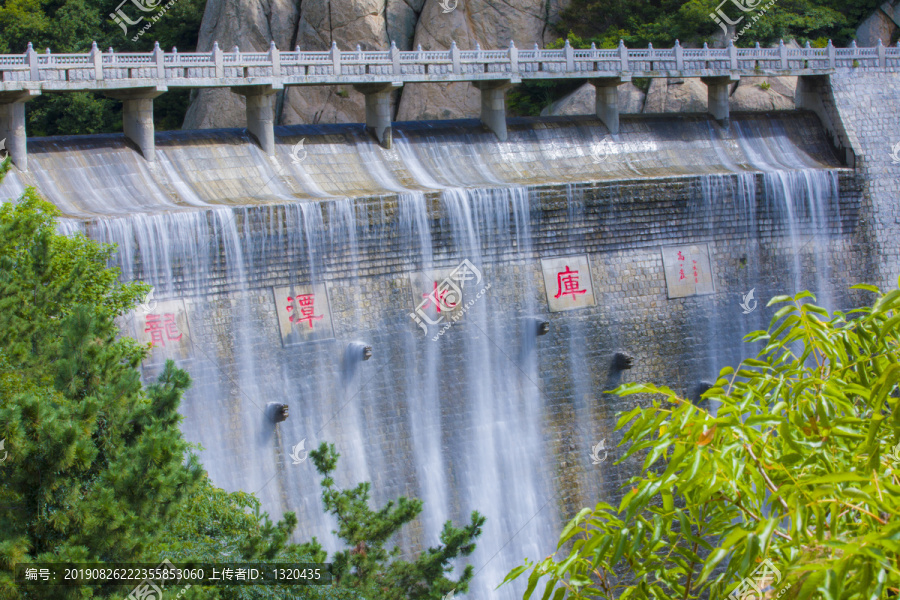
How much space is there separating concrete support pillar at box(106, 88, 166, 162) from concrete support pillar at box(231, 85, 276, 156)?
86.0 inches

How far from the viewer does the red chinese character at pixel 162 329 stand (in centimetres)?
1816

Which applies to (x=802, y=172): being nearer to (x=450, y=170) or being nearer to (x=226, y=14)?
(x=450, y=170)

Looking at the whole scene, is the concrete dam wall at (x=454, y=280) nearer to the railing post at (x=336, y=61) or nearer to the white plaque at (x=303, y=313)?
the white plaque at (x=303, y=313)

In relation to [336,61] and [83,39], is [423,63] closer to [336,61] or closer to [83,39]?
[336,61]

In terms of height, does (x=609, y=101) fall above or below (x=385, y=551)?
above

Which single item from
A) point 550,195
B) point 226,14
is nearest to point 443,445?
point 550,195

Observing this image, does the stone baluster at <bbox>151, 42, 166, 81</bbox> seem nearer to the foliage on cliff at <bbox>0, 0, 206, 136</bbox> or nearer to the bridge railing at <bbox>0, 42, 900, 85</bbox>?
the bridge railing at <bbox>0, 42, 900, 85</bbox>

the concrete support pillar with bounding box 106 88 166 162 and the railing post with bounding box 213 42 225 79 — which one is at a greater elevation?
the railing post with bounding box 213 42 225 79

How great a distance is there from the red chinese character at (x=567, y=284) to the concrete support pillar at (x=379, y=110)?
16.9ft

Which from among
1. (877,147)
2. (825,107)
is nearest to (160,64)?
(825,107)

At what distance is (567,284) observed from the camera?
22531 millimetres

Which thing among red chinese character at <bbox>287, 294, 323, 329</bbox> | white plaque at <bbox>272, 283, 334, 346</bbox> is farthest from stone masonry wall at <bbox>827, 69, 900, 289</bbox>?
red chinese character at <bbox>287, 294, 323, 329</bbox>

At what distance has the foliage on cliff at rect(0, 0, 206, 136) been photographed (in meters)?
32.6

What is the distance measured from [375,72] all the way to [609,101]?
21.4 feet
